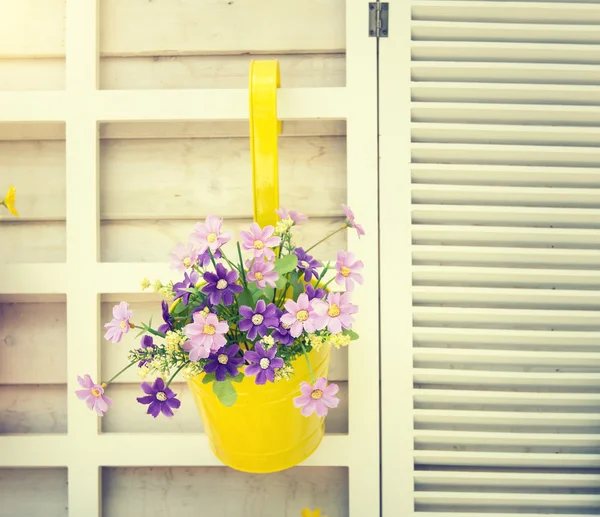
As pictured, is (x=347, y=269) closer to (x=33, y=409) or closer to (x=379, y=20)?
→ (x=379, y=20)

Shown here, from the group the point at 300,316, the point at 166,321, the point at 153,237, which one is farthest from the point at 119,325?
the point at 153,237

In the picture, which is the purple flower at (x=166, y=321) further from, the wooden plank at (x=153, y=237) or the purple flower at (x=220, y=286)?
the wooden plank at (x=153, y=237)

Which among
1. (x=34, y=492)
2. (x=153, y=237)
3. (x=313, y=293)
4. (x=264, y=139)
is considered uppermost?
(x=264, y=139)

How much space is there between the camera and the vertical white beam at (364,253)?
96cm

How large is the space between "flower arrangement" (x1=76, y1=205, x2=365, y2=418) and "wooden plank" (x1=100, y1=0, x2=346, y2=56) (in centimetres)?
51

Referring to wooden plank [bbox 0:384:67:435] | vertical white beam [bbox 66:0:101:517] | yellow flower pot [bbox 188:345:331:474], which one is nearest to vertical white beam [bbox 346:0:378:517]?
yellow flower pot [bbox 188:345:331:474]

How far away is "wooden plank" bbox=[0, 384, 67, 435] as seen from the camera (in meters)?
1.04

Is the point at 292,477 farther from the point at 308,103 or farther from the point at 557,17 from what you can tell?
the point at 557,17

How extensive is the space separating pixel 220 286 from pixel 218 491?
0.60 meters

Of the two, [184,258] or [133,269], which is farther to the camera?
[133,269]

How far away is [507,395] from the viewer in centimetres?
99

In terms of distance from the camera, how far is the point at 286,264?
73 centimetres

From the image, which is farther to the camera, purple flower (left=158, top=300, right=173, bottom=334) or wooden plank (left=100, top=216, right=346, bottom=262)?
wooden plank (left=100, top=216, right=346, bottom=262)

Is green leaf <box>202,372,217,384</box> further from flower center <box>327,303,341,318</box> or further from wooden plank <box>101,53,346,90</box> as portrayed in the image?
wooden plank <box>101,53,346,90</box>
